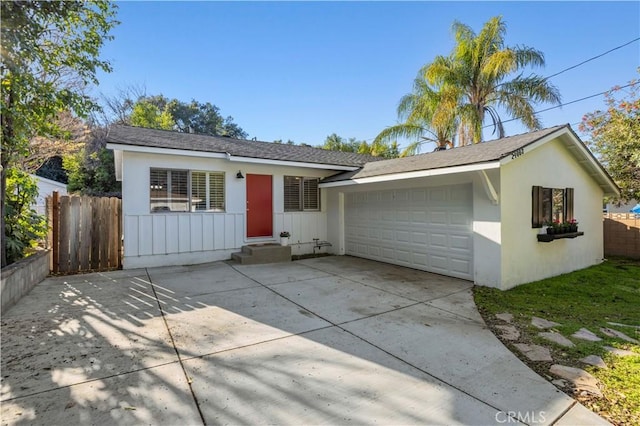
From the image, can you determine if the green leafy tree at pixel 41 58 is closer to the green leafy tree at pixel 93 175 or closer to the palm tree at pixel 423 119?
the palm tree at pixel 423 119

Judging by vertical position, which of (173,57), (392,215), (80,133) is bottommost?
(392,215)

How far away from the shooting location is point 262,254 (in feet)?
27.5

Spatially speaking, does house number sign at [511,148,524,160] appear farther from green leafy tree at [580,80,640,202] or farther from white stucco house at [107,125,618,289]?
green leafy tree at [580,80,640,202]

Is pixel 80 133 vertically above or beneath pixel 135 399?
above

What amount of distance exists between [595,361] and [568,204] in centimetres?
Result: 588

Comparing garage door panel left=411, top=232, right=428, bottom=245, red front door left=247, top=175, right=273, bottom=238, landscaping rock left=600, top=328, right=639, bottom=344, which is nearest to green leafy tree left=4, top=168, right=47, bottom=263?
red front door left=247, top=175, right=273, bottom=238

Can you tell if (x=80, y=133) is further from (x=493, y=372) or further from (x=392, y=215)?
(x=493, y=372)

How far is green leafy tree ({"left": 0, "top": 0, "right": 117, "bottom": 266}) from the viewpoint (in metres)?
4.14

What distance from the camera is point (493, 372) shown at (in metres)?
2.93

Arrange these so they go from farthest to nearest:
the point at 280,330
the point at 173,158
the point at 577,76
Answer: the point at 577,76
the point at 173,158
the point at 280,330

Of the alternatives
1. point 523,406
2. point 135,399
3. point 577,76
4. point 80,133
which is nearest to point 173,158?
point 135,399

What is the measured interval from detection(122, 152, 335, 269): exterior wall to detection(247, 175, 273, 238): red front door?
156 millimetres

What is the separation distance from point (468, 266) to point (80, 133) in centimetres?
2023

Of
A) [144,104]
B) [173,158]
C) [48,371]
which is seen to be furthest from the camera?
[144,104]
